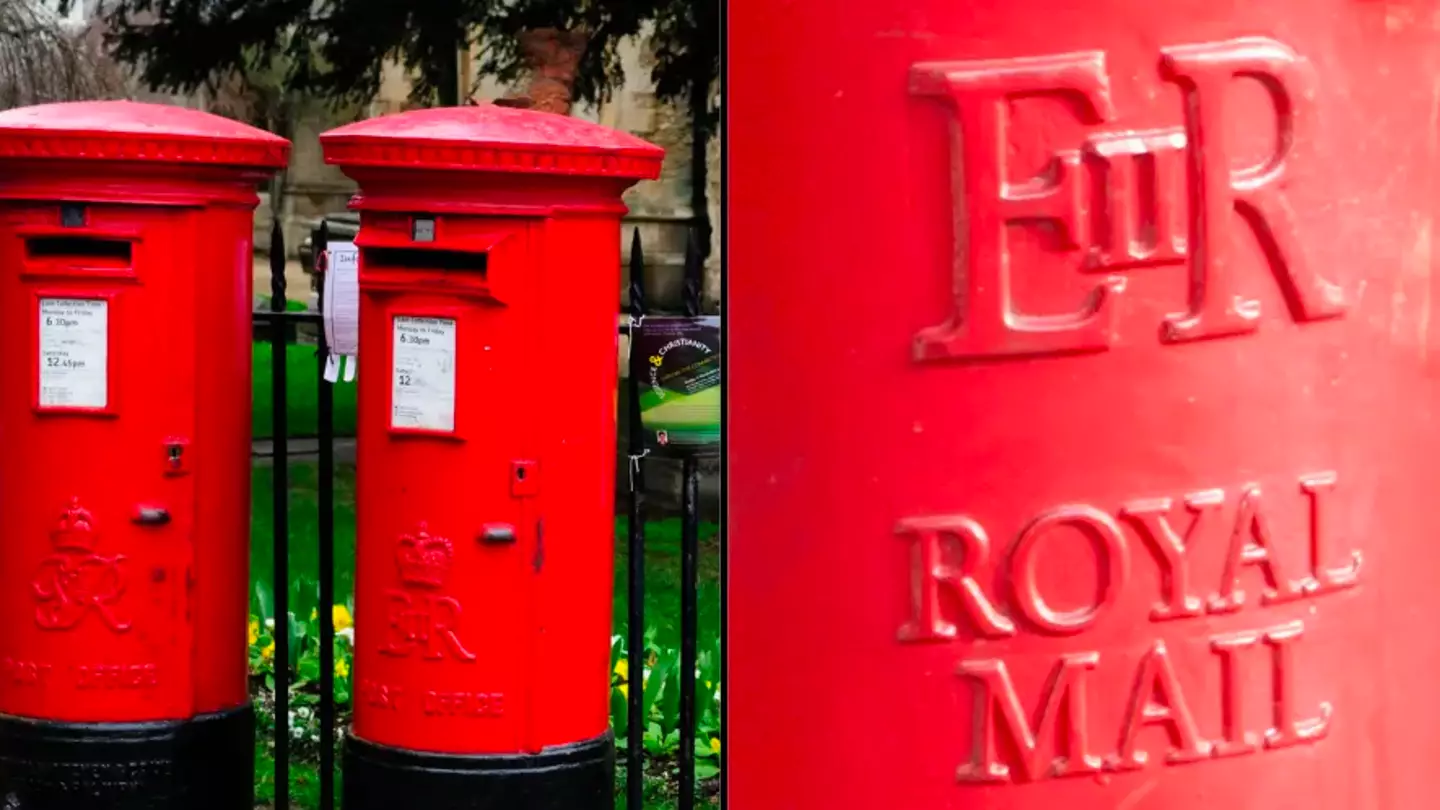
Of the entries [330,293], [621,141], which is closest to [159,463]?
[330,293]

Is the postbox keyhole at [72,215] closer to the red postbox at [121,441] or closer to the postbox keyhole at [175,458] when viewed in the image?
the red postbox at [121,441]

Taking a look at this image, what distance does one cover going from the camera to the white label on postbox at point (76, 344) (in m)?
3.39

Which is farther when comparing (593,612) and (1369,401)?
(593,612)

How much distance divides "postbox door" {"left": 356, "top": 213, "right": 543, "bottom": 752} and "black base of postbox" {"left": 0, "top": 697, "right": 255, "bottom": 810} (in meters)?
0.49

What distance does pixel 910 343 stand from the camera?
1.32 meters

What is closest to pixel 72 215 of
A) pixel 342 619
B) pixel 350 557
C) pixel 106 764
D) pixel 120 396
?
pixel 120 396

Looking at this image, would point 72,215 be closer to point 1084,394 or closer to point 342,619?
point 342,619

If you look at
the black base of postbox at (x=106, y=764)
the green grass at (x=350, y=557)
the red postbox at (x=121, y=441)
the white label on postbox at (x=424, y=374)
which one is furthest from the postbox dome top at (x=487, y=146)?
the green grass at (x=350, y=557)

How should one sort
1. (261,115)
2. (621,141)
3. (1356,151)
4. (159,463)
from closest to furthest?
(1356,151), (621,141), (159,463), (261,115)

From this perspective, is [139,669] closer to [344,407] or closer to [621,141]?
[621,141]

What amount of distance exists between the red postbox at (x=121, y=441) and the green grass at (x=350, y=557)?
1.80 m

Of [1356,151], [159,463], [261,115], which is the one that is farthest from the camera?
[261,115]

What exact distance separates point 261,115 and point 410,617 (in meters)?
7.65

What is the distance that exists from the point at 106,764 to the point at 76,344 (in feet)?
2.71
